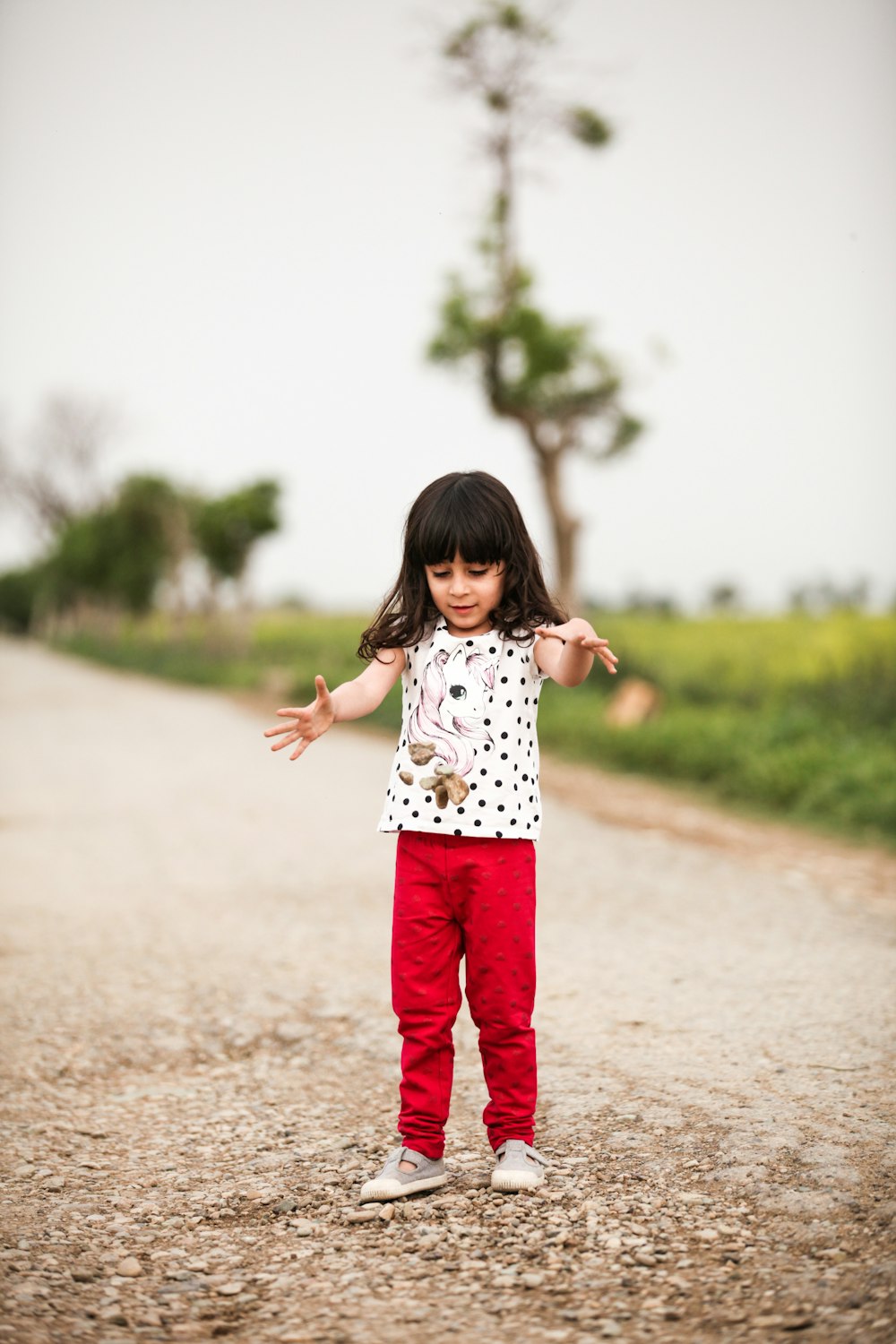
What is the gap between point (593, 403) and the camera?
16344 millimetres

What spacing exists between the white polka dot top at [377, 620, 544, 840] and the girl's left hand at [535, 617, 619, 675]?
0.41 ft

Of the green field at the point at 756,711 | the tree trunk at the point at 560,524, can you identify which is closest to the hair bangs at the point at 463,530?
the green field at the point at 756,711

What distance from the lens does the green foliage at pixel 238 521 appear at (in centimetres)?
2502

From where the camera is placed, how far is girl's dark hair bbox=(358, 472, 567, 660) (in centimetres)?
271

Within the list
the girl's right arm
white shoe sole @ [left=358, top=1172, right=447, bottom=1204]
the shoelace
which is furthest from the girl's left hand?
white shoe sole @ [left=358, top=1172, right=447, bottom=1204]

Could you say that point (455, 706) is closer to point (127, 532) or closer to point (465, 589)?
point (465, 589)

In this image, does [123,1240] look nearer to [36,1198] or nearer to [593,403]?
[36,1198]

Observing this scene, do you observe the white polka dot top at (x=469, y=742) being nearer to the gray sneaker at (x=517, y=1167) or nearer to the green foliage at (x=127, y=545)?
the gray sneaker at (x=517, y=1167)

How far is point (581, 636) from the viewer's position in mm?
2637

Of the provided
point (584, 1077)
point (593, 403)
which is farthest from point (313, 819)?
point (593, 403)

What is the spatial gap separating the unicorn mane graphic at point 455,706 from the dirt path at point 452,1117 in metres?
0.92

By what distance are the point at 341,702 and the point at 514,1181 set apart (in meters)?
1.07

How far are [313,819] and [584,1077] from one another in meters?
5.01

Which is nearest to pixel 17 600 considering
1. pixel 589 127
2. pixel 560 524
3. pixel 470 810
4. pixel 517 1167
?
pixel 560 524
